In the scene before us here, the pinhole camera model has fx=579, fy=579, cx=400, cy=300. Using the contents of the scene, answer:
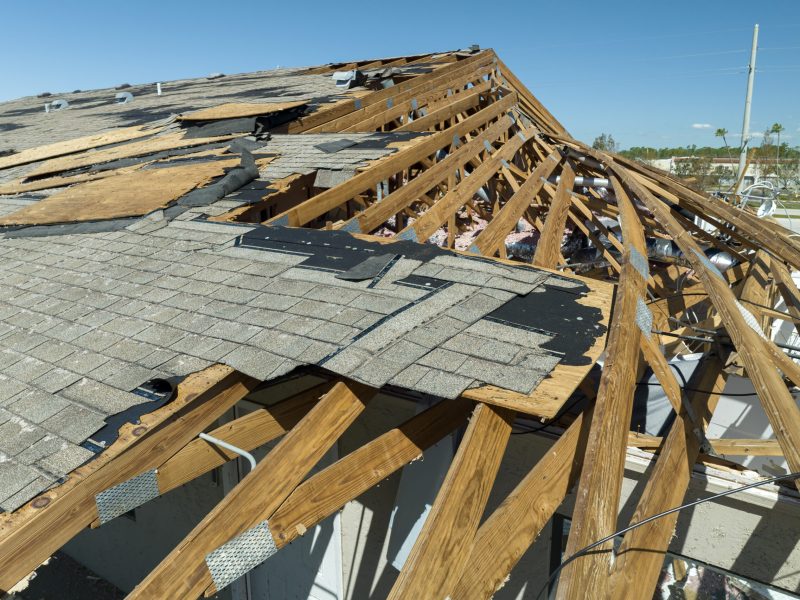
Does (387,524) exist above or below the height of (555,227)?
below

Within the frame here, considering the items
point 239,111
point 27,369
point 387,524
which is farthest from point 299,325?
point 239,111

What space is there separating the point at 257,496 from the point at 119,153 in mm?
9020

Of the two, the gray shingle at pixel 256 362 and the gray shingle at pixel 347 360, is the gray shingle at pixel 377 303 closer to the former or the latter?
the gray shingle at pixel 347 360

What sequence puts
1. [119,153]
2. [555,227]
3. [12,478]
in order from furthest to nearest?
[119,153] < [555,227] < [12,478]

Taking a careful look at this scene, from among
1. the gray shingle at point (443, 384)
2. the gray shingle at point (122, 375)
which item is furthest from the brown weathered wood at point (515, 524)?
the gray shingle at point (122, 375)

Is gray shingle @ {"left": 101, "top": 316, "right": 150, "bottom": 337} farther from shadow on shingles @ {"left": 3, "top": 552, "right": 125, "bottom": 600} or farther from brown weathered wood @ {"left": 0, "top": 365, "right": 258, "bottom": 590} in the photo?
shadow on shingles @ {"left": 3, "top": 552, "right": 125, "bottom": 600}

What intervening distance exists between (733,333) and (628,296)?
0.74m

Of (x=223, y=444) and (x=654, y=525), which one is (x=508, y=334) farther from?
(x=223, y=444)

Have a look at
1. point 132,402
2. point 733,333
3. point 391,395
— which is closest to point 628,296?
point 733,333

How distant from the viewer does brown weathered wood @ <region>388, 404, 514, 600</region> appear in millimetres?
2418

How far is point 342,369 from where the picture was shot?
318 centimetres

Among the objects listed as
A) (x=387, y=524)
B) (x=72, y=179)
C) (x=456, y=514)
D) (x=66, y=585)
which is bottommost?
(x=66, y=585)

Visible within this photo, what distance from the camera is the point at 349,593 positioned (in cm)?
586

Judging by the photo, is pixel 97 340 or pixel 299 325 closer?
pixel 299 325
